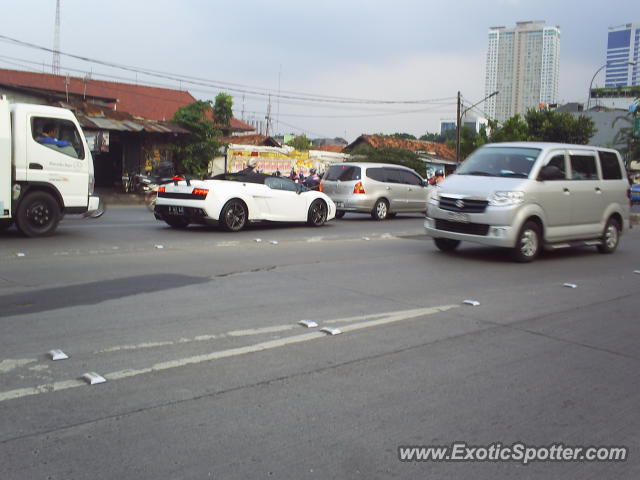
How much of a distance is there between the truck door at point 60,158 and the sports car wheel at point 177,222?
2011 mm

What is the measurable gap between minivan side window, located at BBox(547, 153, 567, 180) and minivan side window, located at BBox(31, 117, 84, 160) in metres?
8.80

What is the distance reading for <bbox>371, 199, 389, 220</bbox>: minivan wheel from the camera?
19.8m

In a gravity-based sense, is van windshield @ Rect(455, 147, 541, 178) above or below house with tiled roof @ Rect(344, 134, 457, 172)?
below

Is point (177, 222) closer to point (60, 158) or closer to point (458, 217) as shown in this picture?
point (60, 158)

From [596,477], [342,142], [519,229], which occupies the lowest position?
[596,477]

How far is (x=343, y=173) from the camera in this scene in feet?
64.8

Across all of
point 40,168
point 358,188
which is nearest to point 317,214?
point 358,188

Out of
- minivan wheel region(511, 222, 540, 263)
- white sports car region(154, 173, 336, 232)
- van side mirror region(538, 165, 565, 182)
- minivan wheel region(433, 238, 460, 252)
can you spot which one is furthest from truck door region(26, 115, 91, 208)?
van side mirror region(538, 165, 565, 182)

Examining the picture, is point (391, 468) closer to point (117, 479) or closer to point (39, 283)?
point (117, 479)

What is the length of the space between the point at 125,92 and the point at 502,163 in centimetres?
4032

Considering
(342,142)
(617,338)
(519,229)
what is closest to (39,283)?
(617,338)

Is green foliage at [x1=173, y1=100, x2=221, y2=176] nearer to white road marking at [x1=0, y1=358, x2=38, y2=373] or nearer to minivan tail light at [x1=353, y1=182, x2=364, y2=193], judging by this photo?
minivan tail light at [x1=353, y1=182, x2=364, y2=193]

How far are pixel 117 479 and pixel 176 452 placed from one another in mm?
370

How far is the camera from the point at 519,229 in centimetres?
1080
